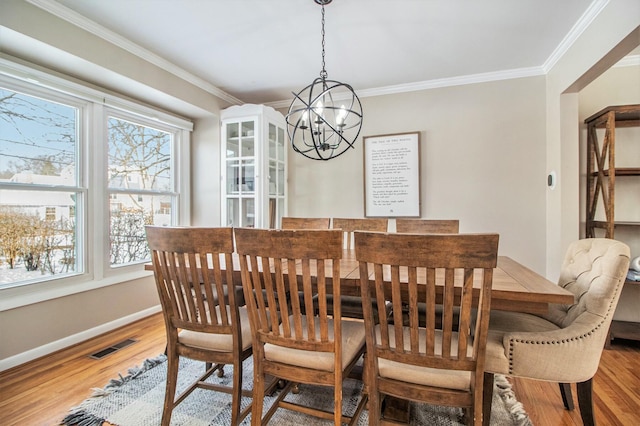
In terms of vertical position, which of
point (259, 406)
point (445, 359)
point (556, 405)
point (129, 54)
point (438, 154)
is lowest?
point (556, 405)

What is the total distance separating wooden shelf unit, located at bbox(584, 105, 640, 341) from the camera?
237cm

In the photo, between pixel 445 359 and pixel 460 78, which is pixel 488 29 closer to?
pixel 460 78

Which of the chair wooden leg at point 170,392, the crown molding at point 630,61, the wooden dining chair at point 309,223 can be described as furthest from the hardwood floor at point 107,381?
the crown molding at point 630,61

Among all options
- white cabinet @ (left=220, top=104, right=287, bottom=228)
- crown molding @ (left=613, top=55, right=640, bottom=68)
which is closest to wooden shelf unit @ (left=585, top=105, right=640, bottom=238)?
crown molding @ (left=613, top=55, right=640, bottom=68)

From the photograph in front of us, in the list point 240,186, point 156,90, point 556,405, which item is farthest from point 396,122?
point 556,405

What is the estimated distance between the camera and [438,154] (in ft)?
10.9

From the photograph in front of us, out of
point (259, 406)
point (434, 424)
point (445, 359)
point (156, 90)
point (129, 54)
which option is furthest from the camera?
point (156, 90)

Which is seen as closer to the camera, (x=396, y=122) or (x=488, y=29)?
(x=488, y=29)

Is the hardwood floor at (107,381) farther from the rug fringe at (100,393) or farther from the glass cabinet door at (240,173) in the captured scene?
the glass cabinet door at (240,173)

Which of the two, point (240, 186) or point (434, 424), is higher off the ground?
point (240, 186)

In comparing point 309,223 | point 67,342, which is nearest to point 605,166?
point 309,223

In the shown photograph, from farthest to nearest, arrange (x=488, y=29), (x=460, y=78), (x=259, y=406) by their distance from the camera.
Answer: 1. (x=460, y=78)
2. (x=488, y=29)
3. (x=259, y=406)

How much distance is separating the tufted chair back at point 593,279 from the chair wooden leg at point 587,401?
10.6 inches

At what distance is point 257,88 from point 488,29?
90.1 inches
